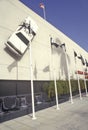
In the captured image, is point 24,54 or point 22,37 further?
point 24,54

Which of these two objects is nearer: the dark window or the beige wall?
the beige wall

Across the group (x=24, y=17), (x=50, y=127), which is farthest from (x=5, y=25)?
Result: (x=50, y=127)

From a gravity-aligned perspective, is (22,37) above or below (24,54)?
above

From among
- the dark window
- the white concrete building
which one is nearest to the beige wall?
the white concrete building

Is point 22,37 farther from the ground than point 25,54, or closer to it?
farther from the ground

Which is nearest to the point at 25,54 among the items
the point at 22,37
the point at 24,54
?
the point at 24,54

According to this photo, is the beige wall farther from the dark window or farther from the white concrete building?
the dark window

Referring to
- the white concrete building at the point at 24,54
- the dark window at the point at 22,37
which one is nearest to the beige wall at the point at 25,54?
the white concrete building at the point at 24,54

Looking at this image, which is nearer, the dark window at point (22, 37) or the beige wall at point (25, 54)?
the beige wall at point (25, 54)

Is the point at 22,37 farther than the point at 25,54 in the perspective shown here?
No

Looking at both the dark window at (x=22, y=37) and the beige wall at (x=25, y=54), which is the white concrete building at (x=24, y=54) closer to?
the beige wall at (x=25, y=54)

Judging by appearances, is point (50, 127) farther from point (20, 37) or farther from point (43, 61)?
point (43, 61)

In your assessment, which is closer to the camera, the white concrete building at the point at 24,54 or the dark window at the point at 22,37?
the white concrete building at the point at 24,54

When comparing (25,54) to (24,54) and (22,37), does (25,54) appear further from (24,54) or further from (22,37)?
(22,37)
